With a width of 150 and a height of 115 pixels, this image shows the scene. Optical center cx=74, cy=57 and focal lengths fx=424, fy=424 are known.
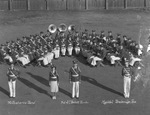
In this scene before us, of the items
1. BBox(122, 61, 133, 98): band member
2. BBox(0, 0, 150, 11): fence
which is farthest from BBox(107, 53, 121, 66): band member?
BBox(0, 0, 150, 11): fence

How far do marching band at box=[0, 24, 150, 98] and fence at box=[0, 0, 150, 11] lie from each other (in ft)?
53.7

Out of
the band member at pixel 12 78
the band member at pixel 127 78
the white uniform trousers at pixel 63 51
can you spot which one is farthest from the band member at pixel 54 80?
the white uniform trousers at pixel 63 51

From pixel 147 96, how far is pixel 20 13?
25.7 metres

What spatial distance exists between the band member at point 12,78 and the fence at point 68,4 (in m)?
24.8

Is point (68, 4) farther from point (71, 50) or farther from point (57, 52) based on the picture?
point (57, 52)

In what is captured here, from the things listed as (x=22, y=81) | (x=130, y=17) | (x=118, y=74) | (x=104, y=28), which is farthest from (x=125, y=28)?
(x=22, y=81)

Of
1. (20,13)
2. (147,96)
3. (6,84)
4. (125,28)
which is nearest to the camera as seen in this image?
(147,96)

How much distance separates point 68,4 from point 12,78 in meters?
25.4

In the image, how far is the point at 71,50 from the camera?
2812 cm

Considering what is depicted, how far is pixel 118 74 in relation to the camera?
2480 cm

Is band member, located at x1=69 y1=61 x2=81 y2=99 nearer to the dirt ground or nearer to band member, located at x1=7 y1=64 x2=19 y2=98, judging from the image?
the dirt ground

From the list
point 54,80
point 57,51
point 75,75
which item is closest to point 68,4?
point 57,51

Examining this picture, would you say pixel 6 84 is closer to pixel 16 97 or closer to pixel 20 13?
pixel 16 97

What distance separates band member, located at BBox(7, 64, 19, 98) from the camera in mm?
21391
